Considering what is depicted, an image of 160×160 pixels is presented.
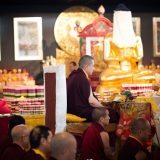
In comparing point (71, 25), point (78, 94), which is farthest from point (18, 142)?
point (71, 25)

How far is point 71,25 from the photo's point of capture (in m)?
9.66

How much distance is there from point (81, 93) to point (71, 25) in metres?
4.73

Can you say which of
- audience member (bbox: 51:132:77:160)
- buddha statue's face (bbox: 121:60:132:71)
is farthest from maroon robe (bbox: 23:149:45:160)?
buddha statue's face (bbox: 121:60:132:71)

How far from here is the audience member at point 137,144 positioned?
3.20 meters

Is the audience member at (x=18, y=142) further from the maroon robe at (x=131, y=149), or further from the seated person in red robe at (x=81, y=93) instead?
the seated person in red robe at (x=81, y=93)

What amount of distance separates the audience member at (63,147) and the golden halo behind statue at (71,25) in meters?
6.98

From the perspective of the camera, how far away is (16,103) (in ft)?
18.5

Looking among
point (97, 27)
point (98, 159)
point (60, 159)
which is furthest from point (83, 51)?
point (60, 159)

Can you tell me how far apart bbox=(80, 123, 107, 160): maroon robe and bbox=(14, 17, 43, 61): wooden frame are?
19.5ft

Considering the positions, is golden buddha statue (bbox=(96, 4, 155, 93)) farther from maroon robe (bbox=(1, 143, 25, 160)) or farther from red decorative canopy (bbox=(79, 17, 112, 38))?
maroon robe (bbox=(1, 143, 25, 160))

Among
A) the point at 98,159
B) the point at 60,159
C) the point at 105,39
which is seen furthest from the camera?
the point at 105,39

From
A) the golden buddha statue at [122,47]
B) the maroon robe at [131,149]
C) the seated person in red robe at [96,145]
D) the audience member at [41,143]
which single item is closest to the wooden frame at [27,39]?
the golden buddha statue at [122,47]

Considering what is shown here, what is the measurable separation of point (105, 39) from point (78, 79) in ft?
10.7

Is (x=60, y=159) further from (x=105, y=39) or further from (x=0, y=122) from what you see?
(x=105, y=39)
